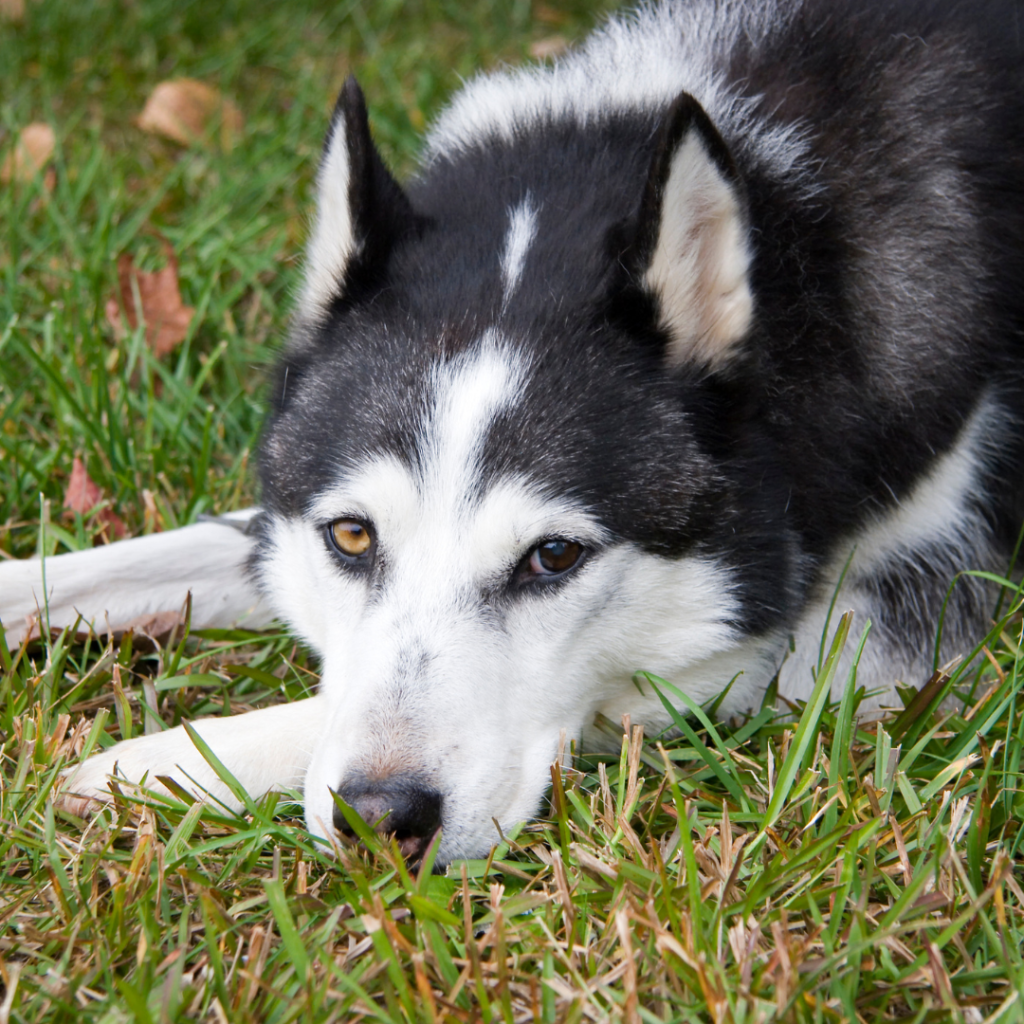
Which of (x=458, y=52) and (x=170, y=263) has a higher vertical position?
(x=458, y=52)

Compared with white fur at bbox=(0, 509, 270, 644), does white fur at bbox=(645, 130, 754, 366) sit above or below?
above

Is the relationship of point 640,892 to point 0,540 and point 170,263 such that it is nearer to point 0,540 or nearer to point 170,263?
point 0,540

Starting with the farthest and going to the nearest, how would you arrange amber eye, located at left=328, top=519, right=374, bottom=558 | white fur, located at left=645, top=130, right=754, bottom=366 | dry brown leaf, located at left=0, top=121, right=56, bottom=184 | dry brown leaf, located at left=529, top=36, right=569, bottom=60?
dry brown leaf, located at left=529, top=36, right=569, bottom=60
dry brown leaf, located at left=0, top=121, right=56, bottom=184
amber eye, located at left=328, top=519, right=374, bottom=558
white fur, located at left=645, top=130, right=754, bottom=366

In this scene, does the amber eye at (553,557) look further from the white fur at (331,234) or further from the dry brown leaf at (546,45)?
the dry brown leaf at (546,45)

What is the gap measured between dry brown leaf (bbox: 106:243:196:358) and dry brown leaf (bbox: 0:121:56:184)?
0.83 metres

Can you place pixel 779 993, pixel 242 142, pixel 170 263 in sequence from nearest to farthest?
pixel 779 993 → pixel 170 263 → pixel 242 142

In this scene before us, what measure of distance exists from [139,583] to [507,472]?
1348 millimetres

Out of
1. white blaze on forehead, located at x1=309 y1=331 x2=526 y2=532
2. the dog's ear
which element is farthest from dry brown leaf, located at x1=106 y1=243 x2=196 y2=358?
white blaze on forehead, located at x1=309 y1=331 x2=526 y2=532

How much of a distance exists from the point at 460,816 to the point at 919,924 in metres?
0.86

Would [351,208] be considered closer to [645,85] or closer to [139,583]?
[645,85]

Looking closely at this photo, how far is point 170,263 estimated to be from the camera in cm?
458

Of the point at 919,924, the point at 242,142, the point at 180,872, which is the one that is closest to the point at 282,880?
the point at 180,872

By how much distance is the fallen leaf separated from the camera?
3598 mm

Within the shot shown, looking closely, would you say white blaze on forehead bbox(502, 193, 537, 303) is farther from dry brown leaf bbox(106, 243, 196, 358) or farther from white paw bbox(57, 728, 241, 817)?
dry brown leaf bbox(106, 243, 196, 358)
